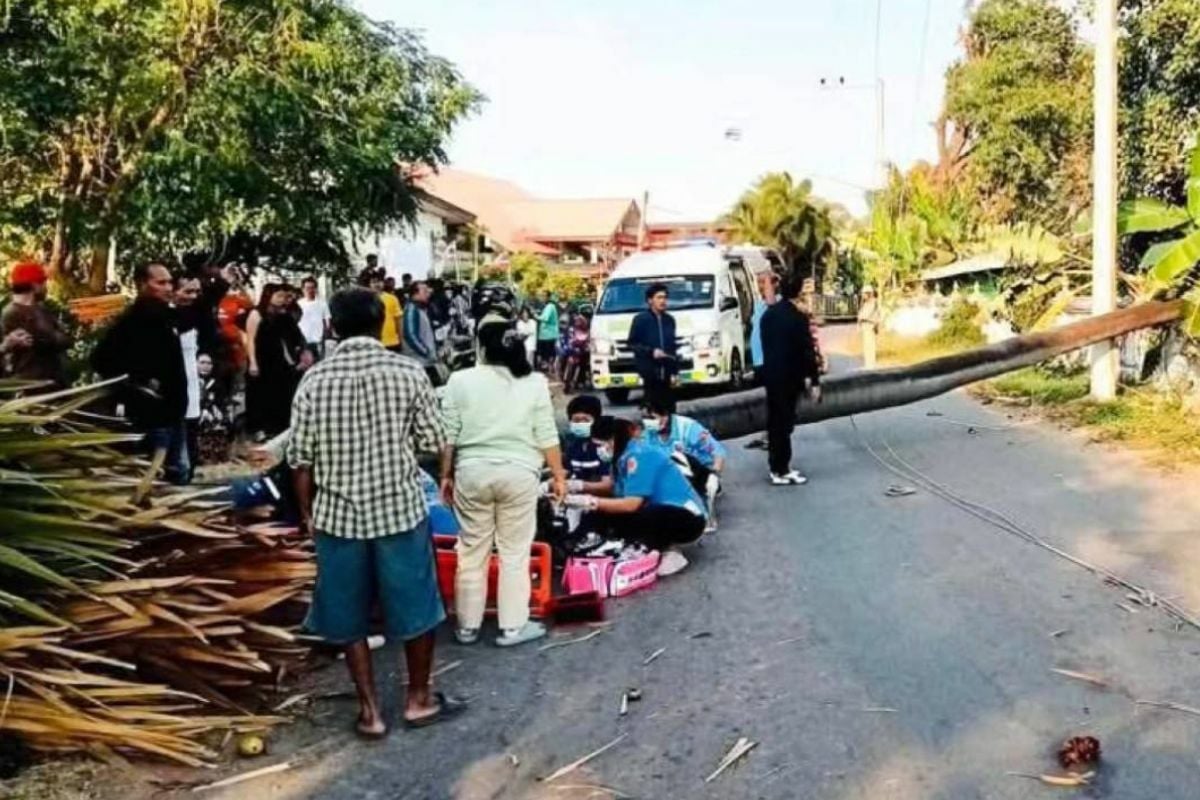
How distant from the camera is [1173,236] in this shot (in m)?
16.1

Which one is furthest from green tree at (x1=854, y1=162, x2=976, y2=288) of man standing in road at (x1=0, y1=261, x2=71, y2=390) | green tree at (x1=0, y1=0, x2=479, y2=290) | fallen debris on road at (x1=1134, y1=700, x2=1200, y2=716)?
fallen debris on road at (x1=1134, y1=700, x2=1200, y2=716)

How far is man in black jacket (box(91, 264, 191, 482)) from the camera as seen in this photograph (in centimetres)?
757

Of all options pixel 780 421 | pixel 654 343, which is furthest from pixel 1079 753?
pixel 654 343

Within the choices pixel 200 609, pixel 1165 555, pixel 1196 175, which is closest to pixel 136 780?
pixel 200 609

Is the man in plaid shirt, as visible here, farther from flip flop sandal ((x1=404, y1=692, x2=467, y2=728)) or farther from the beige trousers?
the beige trousers

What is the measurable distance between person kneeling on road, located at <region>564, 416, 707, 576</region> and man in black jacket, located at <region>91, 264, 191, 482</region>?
2.61 meters

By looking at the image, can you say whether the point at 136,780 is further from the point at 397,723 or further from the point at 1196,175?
the point at 1196,175

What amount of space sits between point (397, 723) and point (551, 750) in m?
0.77

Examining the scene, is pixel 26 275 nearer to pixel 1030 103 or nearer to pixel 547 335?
pixel 547 335

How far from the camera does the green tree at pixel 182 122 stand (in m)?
13.0

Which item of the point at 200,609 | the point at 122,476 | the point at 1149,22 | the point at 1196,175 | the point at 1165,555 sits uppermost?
the point at 1149,22

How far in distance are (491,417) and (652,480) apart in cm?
177

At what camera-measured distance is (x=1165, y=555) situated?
7852mm

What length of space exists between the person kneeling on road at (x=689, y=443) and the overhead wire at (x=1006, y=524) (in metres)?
1.96
